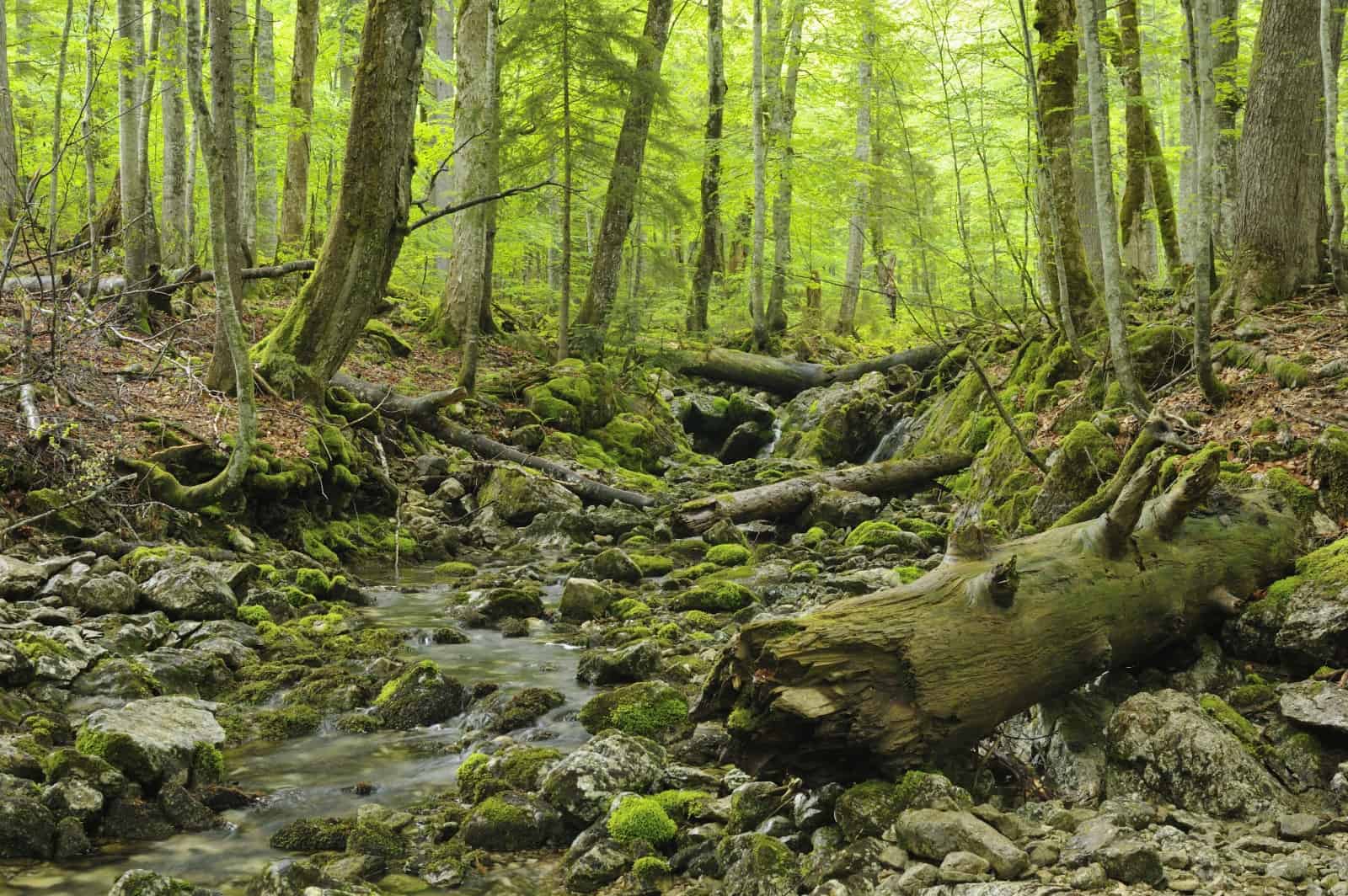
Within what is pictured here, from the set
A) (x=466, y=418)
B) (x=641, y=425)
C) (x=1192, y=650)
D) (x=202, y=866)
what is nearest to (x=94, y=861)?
(x=202, y=866)

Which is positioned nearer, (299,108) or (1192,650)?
(1192,650)

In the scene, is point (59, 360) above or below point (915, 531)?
above

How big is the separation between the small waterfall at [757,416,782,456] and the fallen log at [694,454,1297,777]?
11.6m

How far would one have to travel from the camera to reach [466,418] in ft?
42.1

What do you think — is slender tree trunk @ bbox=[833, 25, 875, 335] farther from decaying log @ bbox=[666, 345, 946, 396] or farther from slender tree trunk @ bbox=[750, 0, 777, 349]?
decaying log @ bbox=[666, 345, 946, 396]

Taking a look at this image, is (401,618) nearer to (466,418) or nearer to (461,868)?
(461,868)

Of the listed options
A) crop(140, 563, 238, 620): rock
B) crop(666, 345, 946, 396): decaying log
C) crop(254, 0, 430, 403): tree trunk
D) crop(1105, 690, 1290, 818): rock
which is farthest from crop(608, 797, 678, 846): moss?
crop(666, 345, 946, 396): decaying log

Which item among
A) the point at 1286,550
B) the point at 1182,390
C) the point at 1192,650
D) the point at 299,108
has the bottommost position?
the point at 1192,650

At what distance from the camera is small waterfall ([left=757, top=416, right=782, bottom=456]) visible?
640 inches

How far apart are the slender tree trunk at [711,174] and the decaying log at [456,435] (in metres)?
8.78

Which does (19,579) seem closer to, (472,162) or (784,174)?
(472,162)

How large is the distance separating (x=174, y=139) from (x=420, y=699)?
9.57m

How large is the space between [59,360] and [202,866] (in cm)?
540

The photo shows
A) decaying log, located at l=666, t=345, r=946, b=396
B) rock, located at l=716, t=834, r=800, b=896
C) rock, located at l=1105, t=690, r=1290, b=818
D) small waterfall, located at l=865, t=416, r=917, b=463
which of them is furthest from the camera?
decaying log, located at l=666, t=345, r=946, b=396
